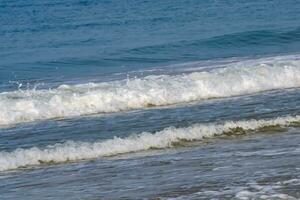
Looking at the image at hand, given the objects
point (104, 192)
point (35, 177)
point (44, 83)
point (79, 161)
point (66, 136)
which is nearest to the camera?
point (104, 192)

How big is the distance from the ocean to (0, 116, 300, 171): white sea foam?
0.02 metres

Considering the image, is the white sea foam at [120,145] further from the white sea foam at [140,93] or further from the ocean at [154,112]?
the white sea foam at [140,93]

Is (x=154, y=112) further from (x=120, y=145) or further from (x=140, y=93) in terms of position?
(x=120, y=145)

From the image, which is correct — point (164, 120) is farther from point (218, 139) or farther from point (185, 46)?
point (185, 46)

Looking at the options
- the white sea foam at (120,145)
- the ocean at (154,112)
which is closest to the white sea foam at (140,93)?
the ocean at (154,112)

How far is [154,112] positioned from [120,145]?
403 centimetres

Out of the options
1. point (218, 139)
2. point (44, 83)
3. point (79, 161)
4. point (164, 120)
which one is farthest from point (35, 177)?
point (44, 83)

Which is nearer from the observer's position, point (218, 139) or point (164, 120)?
point (218, 139)

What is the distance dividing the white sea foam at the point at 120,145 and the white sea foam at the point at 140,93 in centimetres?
448

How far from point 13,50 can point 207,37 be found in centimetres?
732

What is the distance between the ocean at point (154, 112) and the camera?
10.1m

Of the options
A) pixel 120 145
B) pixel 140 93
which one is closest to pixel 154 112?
pixel 140 93

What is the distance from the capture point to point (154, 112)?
16.4m

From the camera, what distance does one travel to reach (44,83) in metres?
22.5
